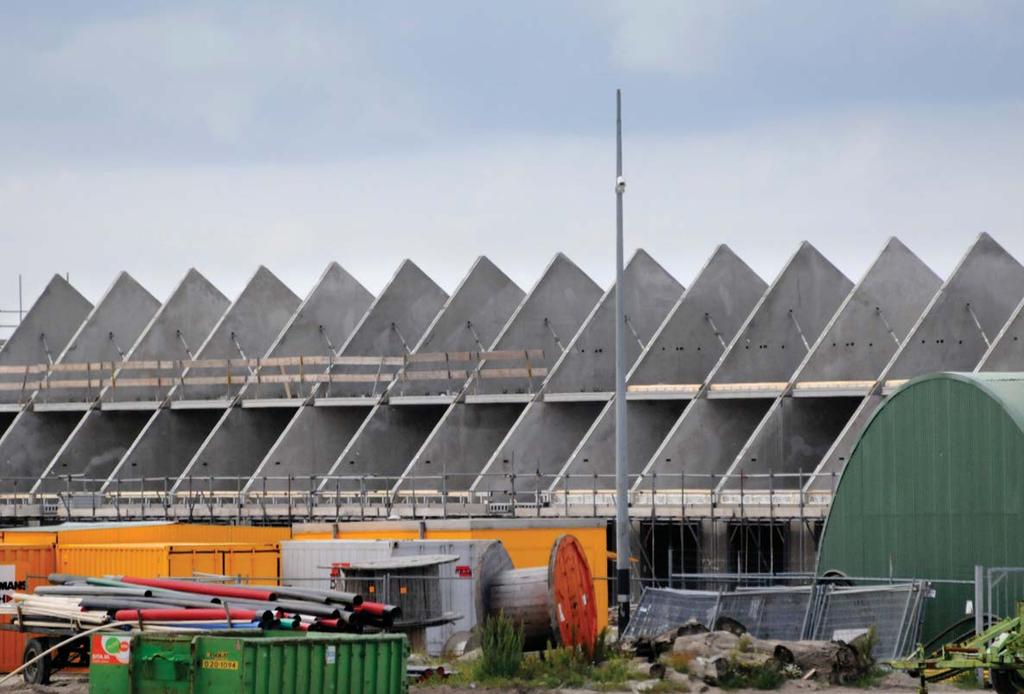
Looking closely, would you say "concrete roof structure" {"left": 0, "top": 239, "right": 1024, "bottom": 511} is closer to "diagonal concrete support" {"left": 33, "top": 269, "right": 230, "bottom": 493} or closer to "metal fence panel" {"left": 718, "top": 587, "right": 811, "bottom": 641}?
"diagonal concrete support" {"left": 33, "top": 269, "right": 230, "bottom": 493}

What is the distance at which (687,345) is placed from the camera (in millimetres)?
55125

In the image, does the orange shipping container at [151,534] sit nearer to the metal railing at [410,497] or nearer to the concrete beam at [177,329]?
the metal railing at [410,497]

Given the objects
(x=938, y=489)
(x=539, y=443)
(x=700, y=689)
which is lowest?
(x=700, y=689)

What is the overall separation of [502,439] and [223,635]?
3718 centimetres

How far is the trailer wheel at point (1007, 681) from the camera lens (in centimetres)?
2472

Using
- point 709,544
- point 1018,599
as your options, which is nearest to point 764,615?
point 1018,599

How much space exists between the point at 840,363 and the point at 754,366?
2844 millimetres

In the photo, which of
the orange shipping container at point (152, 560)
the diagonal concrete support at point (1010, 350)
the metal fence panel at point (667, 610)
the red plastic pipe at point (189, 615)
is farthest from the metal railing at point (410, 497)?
the red plastic pipe at point (189, 615)

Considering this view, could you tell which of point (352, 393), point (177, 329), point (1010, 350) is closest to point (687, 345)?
point (1010, 350)

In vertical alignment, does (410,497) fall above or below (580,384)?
below

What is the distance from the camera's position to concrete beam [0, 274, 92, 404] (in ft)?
236

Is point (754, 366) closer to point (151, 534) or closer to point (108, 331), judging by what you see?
point (151, 534)

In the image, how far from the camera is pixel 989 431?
3053cm

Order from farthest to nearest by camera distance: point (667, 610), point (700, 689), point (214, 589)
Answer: point (667, 610)
point (214, 589)
point (700, 689)
